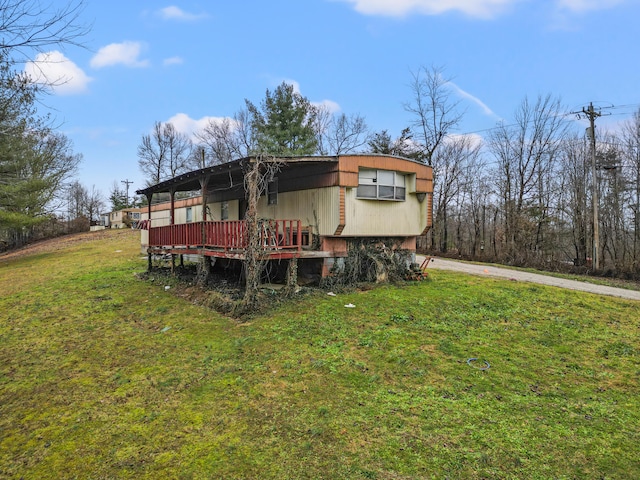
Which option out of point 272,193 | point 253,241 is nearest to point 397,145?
point 272,193

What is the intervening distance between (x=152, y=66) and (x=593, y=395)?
15.1 metres

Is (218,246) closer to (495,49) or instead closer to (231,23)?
(231,23)

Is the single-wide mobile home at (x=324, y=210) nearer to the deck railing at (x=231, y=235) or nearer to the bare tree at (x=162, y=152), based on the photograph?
the deck railing at (x=231, y=235)

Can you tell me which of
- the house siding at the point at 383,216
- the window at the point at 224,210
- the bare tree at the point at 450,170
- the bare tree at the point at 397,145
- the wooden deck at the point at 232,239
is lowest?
the wooden deck at the point at 232,239

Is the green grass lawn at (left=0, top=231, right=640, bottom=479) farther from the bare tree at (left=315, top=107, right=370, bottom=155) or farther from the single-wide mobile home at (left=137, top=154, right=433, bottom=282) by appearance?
the bare tree at (left=315, top=107, right=370, bottom=155)

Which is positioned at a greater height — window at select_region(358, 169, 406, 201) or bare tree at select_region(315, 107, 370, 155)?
bare tree at select_region(315, 107, 370, 155)

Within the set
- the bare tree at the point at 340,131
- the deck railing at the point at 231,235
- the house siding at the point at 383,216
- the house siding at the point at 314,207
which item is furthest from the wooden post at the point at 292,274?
the bare tree at the point at 340,131

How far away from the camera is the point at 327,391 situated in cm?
453

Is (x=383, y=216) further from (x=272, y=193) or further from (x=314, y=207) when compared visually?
(x=272, y=193)

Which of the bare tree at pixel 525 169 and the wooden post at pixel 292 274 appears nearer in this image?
the wooden post at pixel 292 274

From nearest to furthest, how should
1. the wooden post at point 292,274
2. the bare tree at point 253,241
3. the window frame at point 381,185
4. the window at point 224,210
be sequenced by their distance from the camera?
1. the bare tree at point 253,241
2. the wooden post at point 292,274
3. the window frame at point 381,185
4. the window at point 224,210

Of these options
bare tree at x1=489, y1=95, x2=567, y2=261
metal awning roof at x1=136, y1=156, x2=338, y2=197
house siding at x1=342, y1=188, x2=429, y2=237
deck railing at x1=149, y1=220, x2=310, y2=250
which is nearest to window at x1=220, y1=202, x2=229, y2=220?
metal awning roof at x1=136, y1=156, x2=338, y2=197

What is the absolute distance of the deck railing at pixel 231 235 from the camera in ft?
26.4

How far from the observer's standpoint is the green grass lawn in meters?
3.24
